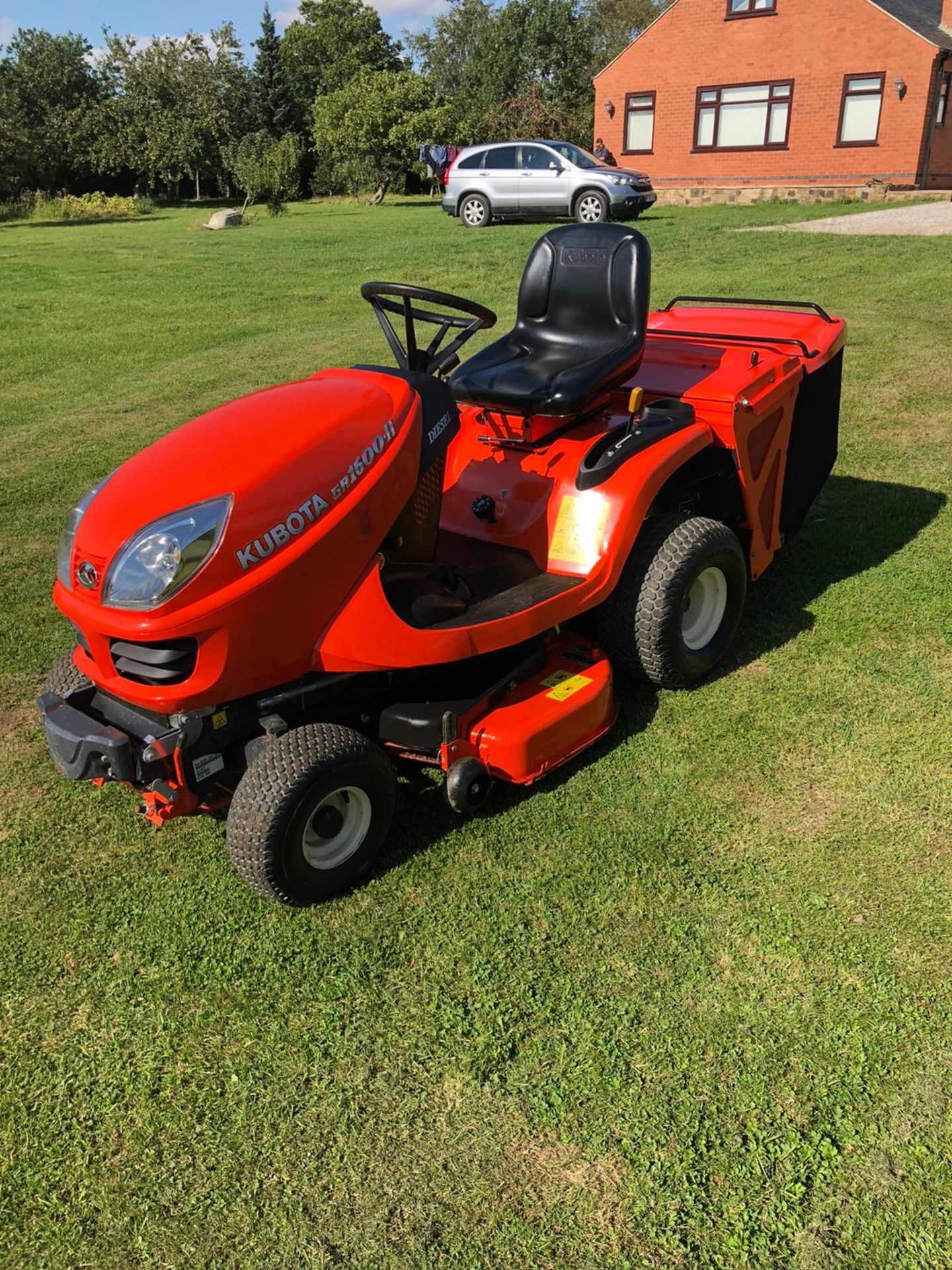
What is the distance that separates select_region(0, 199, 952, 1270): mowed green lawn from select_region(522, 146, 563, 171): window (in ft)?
46.3

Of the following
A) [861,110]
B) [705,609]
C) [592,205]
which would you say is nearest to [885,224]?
[592,205]

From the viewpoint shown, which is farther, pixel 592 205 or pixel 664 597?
pixel 592 205

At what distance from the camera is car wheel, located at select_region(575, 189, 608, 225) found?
53.1 feet

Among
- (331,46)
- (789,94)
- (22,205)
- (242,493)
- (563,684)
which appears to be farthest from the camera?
(331,46)

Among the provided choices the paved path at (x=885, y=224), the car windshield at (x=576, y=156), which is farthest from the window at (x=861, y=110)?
the car windshield at (x=576, y=156)

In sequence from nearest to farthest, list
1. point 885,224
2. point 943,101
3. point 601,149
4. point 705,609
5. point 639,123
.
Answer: point 705,609 < point 885,224 < point 943,101 < point 639,123 < point 601,149

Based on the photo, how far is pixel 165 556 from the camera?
244 centimetres

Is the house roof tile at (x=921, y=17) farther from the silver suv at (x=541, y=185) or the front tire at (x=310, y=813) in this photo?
the front tire at (x=310, y=813)

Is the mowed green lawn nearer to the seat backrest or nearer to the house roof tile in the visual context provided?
the seat backrest

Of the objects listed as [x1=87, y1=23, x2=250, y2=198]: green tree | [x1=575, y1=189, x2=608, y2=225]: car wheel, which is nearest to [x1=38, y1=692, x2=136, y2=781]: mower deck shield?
[x1=575, y1=189, x2=608, y2=225]: car wheel

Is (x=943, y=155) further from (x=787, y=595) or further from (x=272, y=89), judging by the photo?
(x=272, y=89)

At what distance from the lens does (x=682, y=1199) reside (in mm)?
1967

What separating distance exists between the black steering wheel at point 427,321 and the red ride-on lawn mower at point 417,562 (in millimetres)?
15

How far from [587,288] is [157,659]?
2309 millimetres
